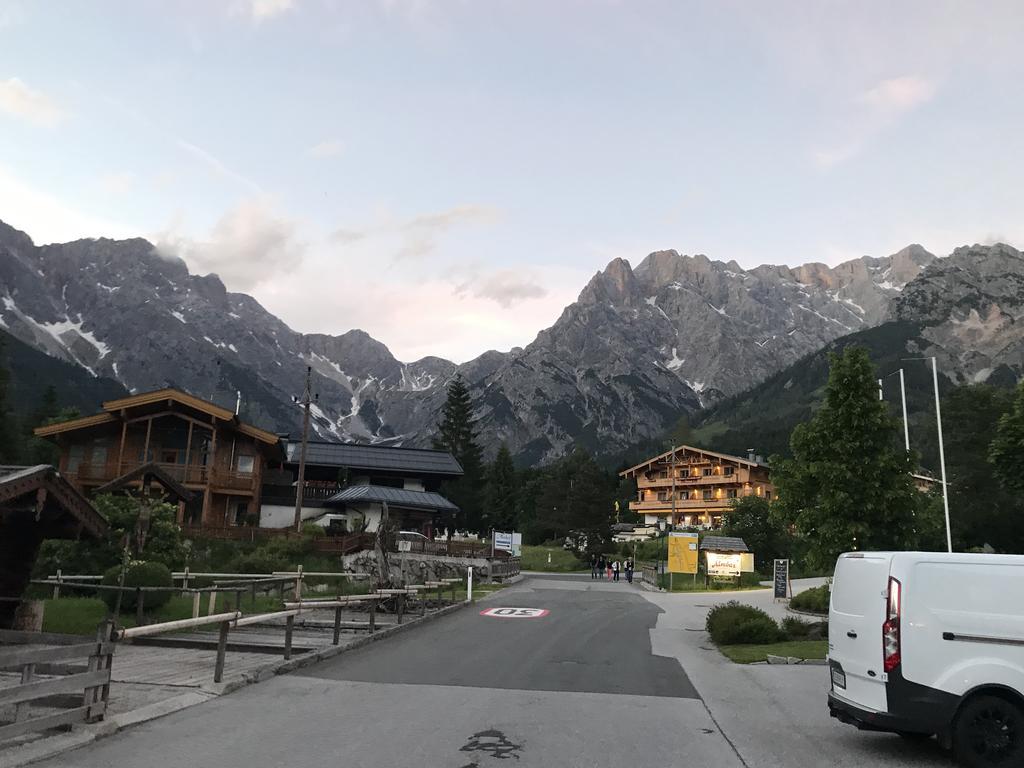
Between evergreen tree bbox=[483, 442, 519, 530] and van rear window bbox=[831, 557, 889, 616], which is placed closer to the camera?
van rear window bbox=[831, 557, 889, 616]

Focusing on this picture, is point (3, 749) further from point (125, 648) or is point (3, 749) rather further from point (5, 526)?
point (125, 648)

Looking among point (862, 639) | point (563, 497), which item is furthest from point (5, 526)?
point (563, 497)

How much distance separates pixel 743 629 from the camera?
18875mm

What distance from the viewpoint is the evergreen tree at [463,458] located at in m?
90.1

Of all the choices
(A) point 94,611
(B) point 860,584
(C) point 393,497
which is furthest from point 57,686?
(C) point 393,497

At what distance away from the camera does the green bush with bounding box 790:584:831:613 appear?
27.6 metres

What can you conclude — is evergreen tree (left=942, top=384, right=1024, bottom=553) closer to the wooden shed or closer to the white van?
the white van

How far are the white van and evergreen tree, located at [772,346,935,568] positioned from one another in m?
18.8

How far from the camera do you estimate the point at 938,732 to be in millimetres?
7363

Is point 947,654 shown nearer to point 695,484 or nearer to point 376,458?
point 376,458

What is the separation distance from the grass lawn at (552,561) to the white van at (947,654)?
185 feet

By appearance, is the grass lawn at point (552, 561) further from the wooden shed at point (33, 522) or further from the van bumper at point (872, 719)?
the van bumper at point (872, 719)

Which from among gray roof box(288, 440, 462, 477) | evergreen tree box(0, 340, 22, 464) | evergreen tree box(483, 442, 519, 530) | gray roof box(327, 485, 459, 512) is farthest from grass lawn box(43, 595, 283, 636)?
evergreen tree box(483, 442, 519, 530)

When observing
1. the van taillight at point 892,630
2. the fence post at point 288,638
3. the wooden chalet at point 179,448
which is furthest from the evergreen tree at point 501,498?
the van taillight at point 892,630
